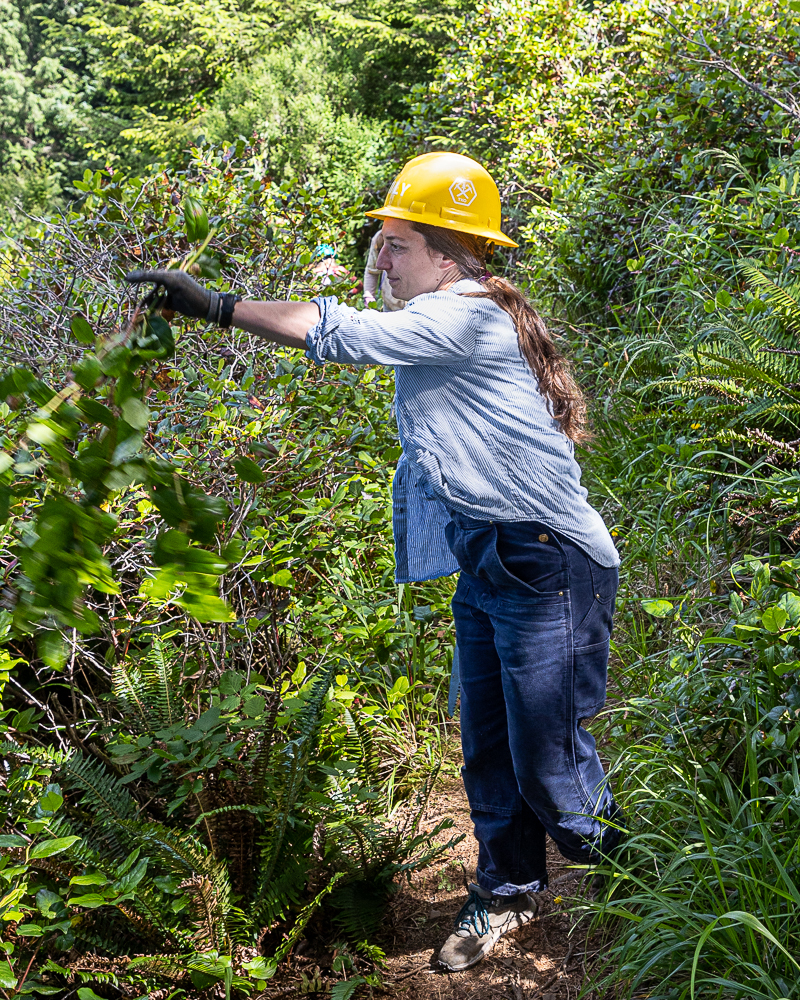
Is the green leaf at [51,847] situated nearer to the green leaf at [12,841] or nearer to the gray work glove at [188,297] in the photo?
the green leaf at [12,841]

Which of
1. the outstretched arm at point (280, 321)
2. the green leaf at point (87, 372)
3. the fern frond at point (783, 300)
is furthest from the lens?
the fern frond at point (783, 300)

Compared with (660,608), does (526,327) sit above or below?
above

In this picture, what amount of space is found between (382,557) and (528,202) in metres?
4.93

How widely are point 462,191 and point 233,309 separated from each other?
2.43 ft

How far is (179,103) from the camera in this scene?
56.2 feet

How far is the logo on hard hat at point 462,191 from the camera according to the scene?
2217 mm

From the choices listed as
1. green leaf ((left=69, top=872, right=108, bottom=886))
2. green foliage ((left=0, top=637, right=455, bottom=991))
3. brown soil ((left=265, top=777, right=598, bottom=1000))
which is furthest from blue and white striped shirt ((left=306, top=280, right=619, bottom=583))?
green leaf ((left=69, top=872, right=108, bottom=886))

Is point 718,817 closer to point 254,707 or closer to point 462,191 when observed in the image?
point 254,707

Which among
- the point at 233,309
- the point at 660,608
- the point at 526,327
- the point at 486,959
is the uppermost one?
the point at 233,309

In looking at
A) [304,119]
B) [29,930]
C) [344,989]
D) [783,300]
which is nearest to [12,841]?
[29,930]

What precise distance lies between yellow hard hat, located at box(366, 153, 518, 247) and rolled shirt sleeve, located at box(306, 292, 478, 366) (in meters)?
0.27

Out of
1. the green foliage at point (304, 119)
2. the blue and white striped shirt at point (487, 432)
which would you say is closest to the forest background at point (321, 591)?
the blue and white striped shirt at point (487, 432)

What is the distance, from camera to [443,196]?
2.21 metres

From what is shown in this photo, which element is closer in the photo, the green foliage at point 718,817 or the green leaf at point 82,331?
the green leaf at point 82,331
